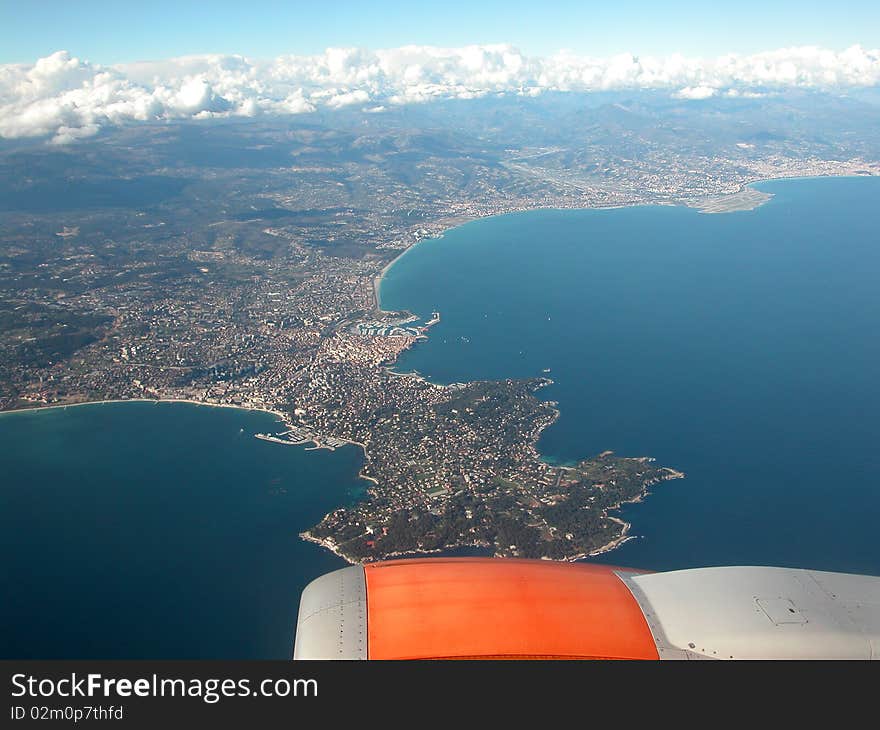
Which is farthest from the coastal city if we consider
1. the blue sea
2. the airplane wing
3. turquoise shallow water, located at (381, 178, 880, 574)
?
the airplane wing

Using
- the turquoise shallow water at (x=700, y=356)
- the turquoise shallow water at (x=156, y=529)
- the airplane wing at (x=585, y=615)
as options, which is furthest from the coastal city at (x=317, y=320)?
the airplane wing at (x=585, y=615)

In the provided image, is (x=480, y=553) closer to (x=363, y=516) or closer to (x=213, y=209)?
(x=363, y=516)

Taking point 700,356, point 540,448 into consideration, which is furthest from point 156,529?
point 700,356

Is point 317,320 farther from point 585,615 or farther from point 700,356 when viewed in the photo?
point 585,615

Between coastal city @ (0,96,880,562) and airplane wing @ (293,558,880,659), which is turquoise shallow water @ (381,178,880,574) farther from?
airplane wing @ (293,558,880,659)

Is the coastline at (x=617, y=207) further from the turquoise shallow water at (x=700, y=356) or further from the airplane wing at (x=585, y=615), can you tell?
the airplane wing at (x=585, y=615)

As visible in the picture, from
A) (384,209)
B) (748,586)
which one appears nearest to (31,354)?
(748,586)
